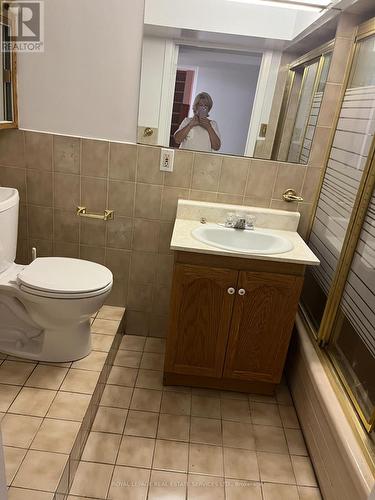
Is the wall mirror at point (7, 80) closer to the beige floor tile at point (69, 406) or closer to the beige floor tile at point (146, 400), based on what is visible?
the beige floor tile at point (69, 406)

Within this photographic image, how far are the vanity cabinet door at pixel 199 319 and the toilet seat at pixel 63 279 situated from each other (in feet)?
1.19

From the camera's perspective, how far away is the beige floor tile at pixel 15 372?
5.56 feet

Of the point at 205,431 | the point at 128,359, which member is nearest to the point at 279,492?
the point at 205,431

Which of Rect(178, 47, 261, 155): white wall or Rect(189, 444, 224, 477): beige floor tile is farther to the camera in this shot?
Rect(178, 47, 261, 155): white wall

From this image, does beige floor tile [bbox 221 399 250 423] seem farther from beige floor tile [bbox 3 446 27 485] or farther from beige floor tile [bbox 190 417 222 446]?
beige floor tile [bbox 3 446 27 485]

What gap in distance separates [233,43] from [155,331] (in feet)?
5.42

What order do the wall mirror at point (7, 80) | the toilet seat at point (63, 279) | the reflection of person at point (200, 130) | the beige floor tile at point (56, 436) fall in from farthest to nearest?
the reflection of person at point (200, 130), the wall mirror at point (7, 80), the toilet seat at point (63, 279), the beige floor tile at point (56, 436)

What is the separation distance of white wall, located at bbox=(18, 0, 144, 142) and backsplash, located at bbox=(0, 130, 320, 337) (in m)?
0.10

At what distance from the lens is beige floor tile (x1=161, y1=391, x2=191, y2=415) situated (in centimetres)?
182

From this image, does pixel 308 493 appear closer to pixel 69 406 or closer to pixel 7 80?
pixel 69 406

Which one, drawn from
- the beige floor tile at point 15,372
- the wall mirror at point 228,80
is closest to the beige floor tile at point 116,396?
the beige floor tile at point 15,372

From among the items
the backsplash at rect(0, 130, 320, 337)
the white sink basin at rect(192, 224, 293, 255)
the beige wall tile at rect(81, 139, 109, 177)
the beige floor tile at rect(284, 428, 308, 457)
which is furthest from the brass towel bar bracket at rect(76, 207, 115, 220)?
the beige floor tile at rect(284, 428, 308, 457)

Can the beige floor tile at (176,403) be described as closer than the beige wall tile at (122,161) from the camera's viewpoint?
Yes

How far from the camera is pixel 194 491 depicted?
4.78 feet
